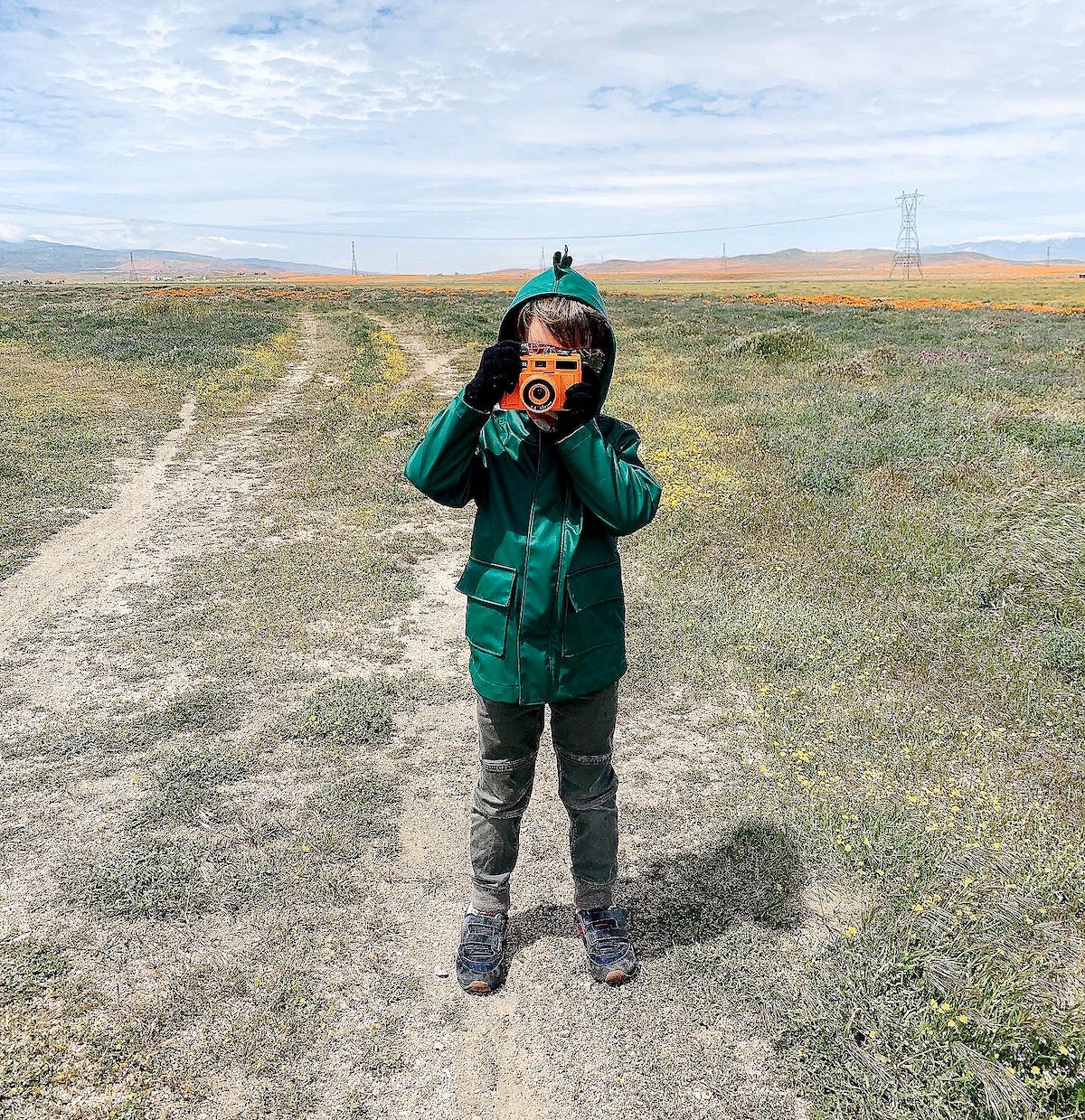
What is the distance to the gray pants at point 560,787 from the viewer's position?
3014 millimetres

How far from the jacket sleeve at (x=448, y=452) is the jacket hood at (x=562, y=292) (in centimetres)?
30

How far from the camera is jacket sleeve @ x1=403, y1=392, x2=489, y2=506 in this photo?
261 cm

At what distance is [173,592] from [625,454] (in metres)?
5.96

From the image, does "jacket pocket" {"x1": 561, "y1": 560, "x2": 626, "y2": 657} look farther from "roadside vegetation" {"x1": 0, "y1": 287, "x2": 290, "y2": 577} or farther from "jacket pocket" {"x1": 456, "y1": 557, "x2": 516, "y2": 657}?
"roadside vegetation" {"x1": 0, "y1": 287, "x2": 290, "y2": 577}

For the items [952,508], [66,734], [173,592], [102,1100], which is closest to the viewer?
[102,1100]

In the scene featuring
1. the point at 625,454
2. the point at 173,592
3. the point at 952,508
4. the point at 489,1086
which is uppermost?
the point at 625,454

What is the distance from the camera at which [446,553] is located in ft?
28.0

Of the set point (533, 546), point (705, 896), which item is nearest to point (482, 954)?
point (705, 896)

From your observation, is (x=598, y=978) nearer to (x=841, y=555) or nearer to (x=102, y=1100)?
(x=102, y=1100)

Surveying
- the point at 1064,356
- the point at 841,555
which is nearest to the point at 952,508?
the point at 841,555

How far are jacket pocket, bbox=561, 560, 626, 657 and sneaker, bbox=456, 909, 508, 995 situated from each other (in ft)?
4.65

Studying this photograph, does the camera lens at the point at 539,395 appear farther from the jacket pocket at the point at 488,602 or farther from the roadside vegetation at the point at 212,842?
the roadside vegetation at the point at 212,842

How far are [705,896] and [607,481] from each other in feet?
7.69

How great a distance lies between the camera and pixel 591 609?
2910mm
